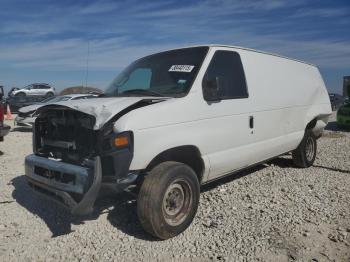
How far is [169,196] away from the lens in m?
4.05

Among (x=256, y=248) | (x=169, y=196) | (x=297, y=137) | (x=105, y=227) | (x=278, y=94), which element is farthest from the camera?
(x=297, y=137)

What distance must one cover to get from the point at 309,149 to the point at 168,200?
4166 millimetres

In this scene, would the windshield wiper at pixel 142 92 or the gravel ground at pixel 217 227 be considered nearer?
the gravel ground at pixel 217 227

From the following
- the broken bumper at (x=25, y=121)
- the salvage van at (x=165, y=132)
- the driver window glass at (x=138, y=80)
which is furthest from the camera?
the broken bumper at (x=25, y=121)

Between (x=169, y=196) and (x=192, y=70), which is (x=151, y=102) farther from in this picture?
(x=169, y=196)

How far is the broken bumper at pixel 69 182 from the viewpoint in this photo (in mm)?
3572

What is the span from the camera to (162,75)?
486 centimetres

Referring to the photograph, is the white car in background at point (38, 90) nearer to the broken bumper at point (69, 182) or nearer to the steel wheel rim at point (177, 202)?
the broken bumper at point (69, 182)

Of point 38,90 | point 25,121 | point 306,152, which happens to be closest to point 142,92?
point 306,152

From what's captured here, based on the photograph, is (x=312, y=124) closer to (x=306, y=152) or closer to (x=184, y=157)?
(x=306, y=152)

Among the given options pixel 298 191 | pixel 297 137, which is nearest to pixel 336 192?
pixel 298 191

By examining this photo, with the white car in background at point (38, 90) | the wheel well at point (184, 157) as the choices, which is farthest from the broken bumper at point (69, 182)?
the white car in background at point (38, 90)

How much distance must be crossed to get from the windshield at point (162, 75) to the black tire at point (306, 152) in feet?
10.7

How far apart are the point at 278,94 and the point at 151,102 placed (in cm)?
267
